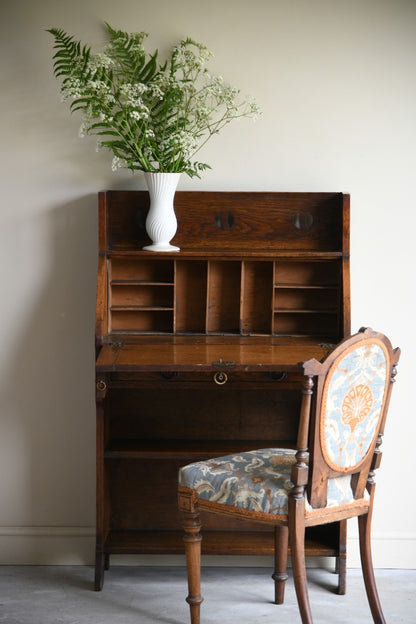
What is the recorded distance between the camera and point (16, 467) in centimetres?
379

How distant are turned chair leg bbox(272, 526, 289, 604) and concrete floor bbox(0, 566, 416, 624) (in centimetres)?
5

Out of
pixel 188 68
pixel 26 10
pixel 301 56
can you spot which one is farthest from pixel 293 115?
pixel 26 10

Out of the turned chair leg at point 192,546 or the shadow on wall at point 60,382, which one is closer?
the turned chair leg at point 192,546

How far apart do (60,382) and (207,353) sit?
837 mm

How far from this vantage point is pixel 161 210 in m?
3.47

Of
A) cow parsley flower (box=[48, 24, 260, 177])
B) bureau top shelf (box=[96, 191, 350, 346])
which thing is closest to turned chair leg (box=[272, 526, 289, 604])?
bureau top shelf (box=[96, 191, 350, 346])

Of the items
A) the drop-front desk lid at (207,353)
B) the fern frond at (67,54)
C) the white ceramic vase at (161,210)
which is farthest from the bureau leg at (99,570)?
the fern frond at (67,54)

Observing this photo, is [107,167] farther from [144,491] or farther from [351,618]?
[351,618]

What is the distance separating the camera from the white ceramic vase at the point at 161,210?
3443mm

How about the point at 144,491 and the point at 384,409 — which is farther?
the point at 144,491

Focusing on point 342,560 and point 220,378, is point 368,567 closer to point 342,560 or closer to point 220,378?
point 342,560

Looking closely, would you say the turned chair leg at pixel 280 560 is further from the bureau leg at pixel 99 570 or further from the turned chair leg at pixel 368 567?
the bureau leg at pixel 99 570

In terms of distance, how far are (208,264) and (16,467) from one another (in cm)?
128

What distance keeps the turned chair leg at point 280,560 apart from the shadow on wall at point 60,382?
93cm
